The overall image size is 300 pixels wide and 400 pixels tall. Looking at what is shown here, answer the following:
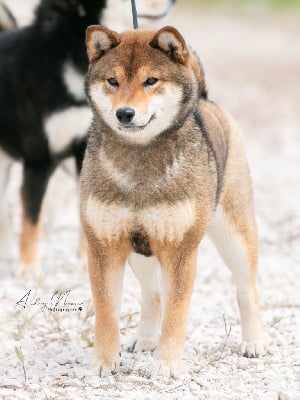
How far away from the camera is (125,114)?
380 centimetres

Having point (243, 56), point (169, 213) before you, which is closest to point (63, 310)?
point (169, 213)

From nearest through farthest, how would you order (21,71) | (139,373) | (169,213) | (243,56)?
(169,213) < (139,373) < (21,71) < (243,56)

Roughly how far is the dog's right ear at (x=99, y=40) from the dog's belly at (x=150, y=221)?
674 millimetres

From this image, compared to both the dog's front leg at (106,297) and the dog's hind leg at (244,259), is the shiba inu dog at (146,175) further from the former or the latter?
the dog's hind leg at (244,259)

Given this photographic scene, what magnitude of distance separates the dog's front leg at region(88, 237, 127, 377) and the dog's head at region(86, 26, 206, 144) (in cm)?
51

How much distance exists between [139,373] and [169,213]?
798mm

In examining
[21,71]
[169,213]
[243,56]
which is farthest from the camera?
[243,56]

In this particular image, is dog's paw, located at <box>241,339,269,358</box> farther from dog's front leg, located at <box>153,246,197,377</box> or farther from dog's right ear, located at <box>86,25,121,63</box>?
dog's right ear, located at <box>86,25,121,63</box>

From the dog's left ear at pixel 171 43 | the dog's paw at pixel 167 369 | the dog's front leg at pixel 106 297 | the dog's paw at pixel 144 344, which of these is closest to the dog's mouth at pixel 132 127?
the dog's left ear at pixel 171 43

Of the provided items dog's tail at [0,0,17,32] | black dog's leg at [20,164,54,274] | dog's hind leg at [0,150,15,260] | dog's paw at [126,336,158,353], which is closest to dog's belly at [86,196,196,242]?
dog's paw at [126,336,158,353]

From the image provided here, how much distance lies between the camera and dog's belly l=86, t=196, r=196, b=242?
3.97 meters

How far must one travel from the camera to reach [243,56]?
1811 cm

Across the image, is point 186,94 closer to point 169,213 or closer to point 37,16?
point 169,213

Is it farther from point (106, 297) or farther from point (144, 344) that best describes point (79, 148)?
point (106, 297)
